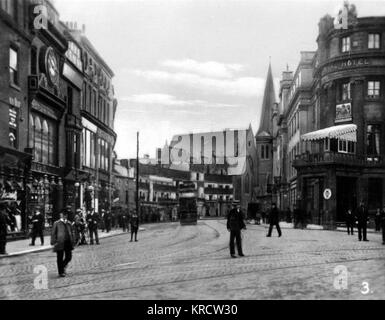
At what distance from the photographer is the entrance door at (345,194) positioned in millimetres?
48688

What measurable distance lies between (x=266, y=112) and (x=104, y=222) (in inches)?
3093

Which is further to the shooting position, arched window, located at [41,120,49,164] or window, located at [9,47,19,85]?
arched window, located at [41,120,49,164]

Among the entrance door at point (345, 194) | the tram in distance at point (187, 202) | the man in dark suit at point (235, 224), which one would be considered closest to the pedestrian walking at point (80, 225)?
the man in dark suit at point (235, 224)

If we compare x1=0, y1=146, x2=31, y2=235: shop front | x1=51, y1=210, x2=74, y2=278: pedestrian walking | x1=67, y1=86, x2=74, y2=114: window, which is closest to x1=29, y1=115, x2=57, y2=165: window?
x1=0, y1=146, x2=31, y2=235: shop front

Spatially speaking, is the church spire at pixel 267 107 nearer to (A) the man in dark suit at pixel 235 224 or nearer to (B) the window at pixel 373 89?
(B) the window at pixel 373 89

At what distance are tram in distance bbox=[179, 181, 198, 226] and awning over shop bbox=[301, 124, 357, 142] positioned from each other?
1330 centimetres

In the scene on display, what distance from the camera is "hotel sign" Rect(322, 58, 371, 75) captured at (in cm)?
4738

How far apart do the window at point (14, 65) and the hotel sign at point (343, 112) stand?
94.6 ft

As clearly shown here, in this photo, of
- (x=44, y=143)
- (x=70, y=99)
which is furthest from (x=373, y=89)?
(x=44, y=143)

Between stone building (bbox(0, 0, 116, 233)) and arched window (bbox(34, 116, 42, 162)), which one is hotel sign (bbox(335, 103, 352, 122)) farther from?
arched window (bbox(34, 116, 42, 162))

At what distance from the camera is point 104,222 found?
4328 centimetres

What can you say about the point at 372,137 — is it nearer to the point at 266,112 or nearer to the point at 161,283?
the point at 161,283
